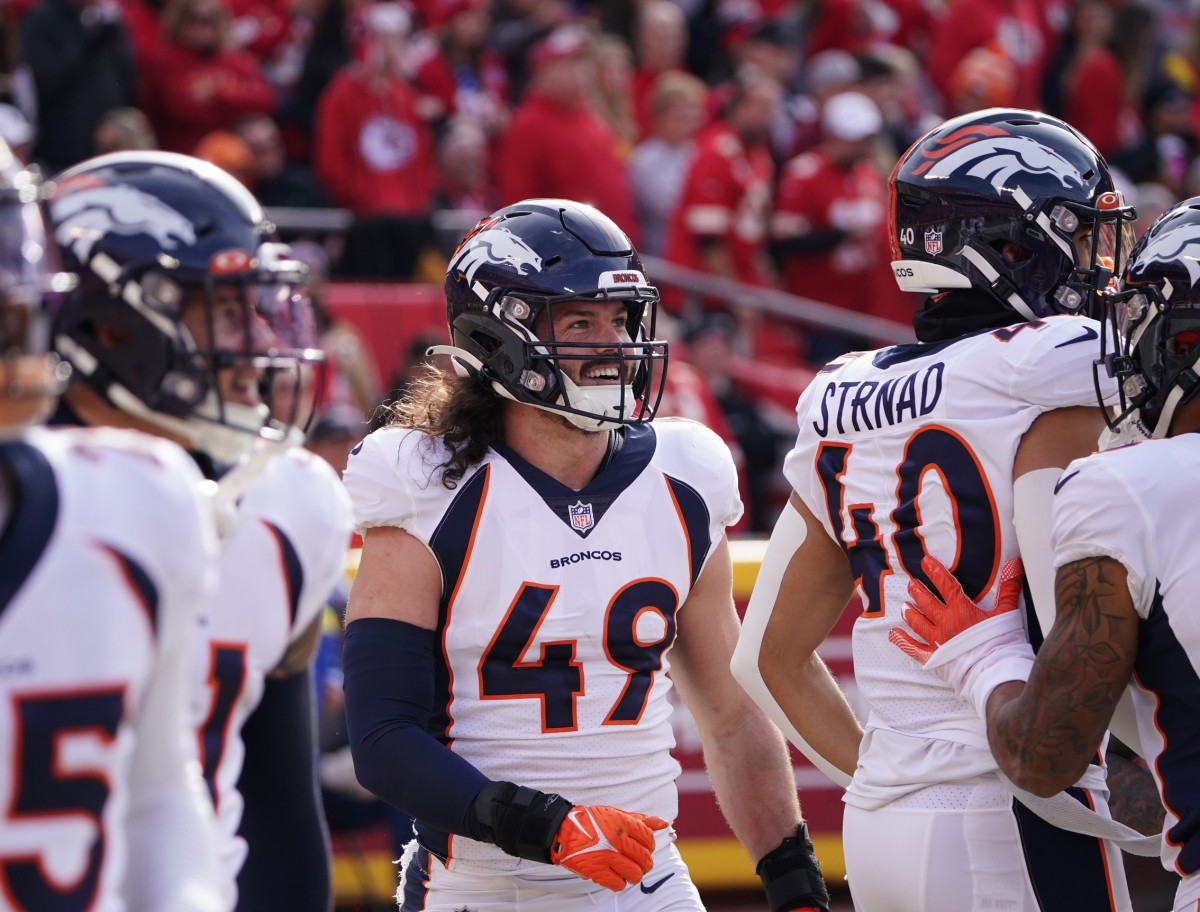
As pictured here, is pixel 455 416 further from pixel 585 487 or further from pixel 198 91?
pixel 198 91

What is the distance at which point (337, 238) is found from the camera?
9344 mm

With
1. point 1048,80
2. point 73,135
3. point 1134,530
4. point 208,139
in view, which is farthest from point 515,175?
point 1134,530

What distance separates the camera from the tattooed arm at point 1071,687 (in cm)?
268

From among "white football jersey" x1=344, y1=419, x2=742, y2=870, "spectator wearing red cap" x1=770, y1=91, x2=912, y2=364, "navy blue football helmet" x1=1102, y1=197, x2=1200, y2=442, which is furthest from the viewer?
"spectator wearing red cap" x1=770, y1=91, x2=912, y2=364

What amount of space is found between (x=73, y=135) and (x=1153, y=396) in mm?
7259

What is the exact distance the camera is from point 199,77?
938 cm

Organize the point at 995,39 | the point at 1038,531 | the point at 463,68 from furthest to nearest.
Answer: the point at 995,39 → the point at 463,68 → the point at 1038,531

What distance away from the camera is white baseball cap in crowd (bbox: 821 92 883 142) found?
9.94 metres

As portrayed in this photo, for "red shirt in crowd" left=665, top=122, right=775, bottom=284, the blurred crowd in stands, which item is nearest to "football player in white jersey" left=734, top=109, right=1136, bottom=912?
the blurred crowd in stands

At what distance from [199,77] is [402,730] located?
6.93m

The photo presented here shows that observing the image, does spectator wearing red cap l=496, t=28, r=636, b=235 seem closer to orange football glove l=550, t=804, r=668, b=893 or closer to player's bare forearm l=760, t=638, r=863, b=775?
player's bare forearm l=760, t=638, r=863, b=775

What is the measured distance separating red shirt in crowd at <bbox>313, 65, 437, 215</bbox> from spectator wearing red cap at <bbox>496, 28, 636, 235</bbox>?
520 millimetres

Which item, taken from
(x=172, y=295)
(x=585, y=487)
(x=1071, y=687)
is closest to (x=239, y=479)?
(x=172, y=295)

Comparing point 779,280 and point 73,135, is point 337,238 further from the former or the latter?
point 779,280
